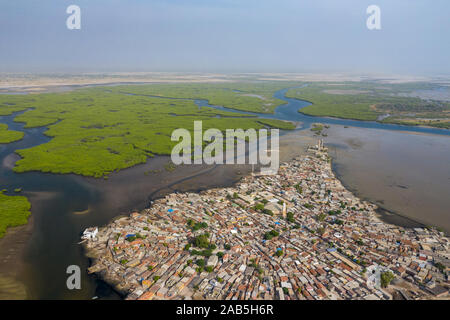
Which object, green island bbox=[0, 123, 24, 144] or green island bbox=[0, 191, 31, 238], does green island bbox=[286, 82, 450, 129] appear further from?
green island bbox=[0, 123, 24, 144]

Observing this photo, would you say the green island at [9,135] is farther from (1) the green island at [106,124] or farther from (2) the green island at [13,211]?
(2) the green island at [13,211]

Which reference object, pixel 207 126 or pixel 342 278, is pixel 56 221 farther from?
pixel 207 126

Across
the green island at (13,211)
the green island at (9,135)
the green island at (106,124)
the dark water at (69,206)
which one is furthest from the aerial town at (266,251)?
the green island at (9,135)

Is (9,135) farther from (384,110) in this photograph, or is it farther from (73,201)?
(384,110)

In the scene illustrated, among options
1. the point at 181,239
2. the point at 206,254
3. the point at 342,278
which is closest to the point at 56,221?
the point at 181,239

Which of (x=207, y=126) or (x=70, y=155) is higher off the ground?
(x=207, y=126)
